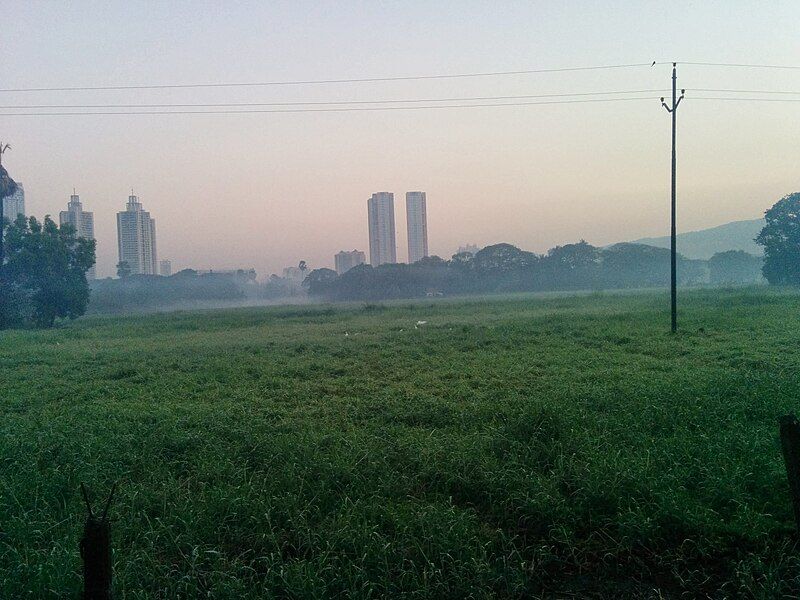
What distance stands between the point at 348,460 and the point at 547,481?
80.0 inches

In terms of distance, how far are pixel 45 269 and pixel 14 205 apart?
808 centimetres

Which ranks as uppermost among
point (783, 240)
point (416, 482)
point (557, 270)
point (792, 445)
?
point (783, 240)

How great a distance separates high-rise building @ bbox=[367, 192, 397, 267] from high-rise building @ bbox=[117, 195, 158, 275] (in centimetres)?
2057

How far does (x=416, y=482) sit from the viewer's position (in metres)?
5.23

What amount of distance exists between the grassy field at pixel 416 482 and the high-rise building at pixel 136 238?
39596 mm

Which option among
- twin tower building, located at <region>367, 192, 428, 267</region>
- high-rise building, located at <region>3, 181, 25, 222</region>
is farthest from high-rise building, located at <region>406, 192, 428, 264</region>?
high-rise building, located at <region>3, 181, 25, 222</region>

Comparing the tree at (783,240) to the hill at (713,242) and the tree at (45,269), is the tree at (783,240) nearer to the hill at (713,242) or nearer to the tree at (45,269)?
the hill at (713,242)

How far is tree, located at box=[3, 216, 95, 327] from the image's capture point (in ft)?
96.8

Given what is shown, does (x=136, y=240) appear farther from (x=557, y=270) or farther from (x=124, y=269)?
(x=557, y=270)

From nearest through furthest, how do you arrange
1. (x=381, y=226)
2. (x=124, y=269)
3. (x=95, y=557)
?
(x=95, y=557) → (x=381, y=226) → (x=124, y=269)

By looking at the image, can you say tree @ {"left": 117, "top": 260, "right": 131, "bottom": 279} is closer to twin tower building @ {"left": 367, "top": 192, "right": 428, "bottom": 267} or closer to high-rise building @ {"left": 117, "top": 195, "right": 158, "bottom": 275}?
high-rise building @ {"left": 117, "top": 195, "right": 158, "bottom": 275}

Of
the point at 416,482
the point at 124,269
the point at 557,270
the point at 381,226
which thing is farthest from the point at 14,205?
the point at 557,270

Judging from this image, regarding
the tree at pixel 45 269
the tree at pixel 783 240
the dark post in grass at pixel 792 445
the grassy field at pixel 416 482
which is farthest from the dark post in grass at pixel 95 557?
the tree at pixel 783 240

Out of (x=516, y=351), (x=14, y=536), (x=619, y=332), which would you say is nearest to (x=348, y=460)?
(x=14, y=536)
